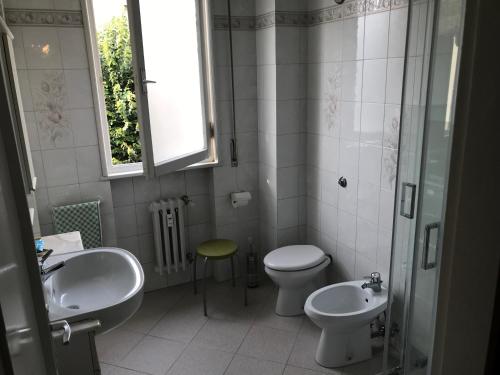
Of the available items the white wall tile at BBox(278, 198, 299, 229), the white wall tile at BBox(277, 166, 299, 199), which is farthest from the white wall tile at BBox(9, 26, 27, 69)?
the white wall tile at BBox(278, 198, 299, 229)

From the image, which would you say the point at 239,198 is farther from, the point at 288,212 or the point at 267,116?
the point at 267,116

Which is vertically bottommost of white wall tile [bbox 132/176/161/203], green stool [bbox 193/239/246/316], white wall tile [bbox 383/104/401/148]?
green stool [bbox 193/239/246/316]

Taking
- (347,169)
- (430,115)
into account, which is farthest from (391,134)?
(430,115)

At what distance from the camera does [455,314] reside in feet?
2.37

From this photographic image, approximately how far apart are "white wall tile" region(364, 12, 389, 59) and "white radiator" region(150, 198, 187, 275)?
171cm

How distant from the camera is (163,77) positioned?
2.43 m

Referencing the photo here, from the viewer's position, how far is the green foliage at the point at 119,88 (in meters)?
3.51

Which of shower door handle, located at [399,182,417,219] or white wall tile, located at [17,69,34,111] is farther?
white wall tile, located at [17,69,34,111]

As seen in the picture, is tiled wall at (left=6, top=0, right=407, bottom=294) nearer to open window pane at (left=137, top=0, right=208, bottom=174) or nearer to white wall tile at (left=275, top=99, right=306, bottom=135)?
white wall tile at (left=275, top=99, right=306, bottom=135)

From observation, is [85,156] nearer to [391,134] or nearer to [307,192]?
[307,192]

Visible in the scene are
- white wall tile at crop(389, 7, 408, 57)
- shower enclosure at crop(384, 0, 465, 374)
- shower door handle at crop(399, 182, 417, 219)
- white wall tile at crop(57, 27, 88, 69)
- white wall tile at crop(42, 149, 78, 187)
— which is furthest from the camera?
white wall tile at crop(42, 149, 78, 187)

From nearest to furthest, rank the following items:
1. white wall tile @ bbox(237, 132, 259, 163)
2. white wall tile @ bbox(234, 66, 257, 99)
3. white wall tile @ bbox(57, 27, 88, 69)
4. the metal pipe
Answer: white wall tile @ bbox(57, 27, 88, 69) < the metal pipe < white wall tile @ bbox(234, 66, 257, 99) < white wall tile @ bbox(237, 132, 259, 163)

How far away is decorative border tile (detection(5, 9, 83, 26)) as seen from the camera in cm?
244

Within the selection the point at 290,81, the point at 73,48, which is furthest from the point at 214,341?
the point at 73,48
